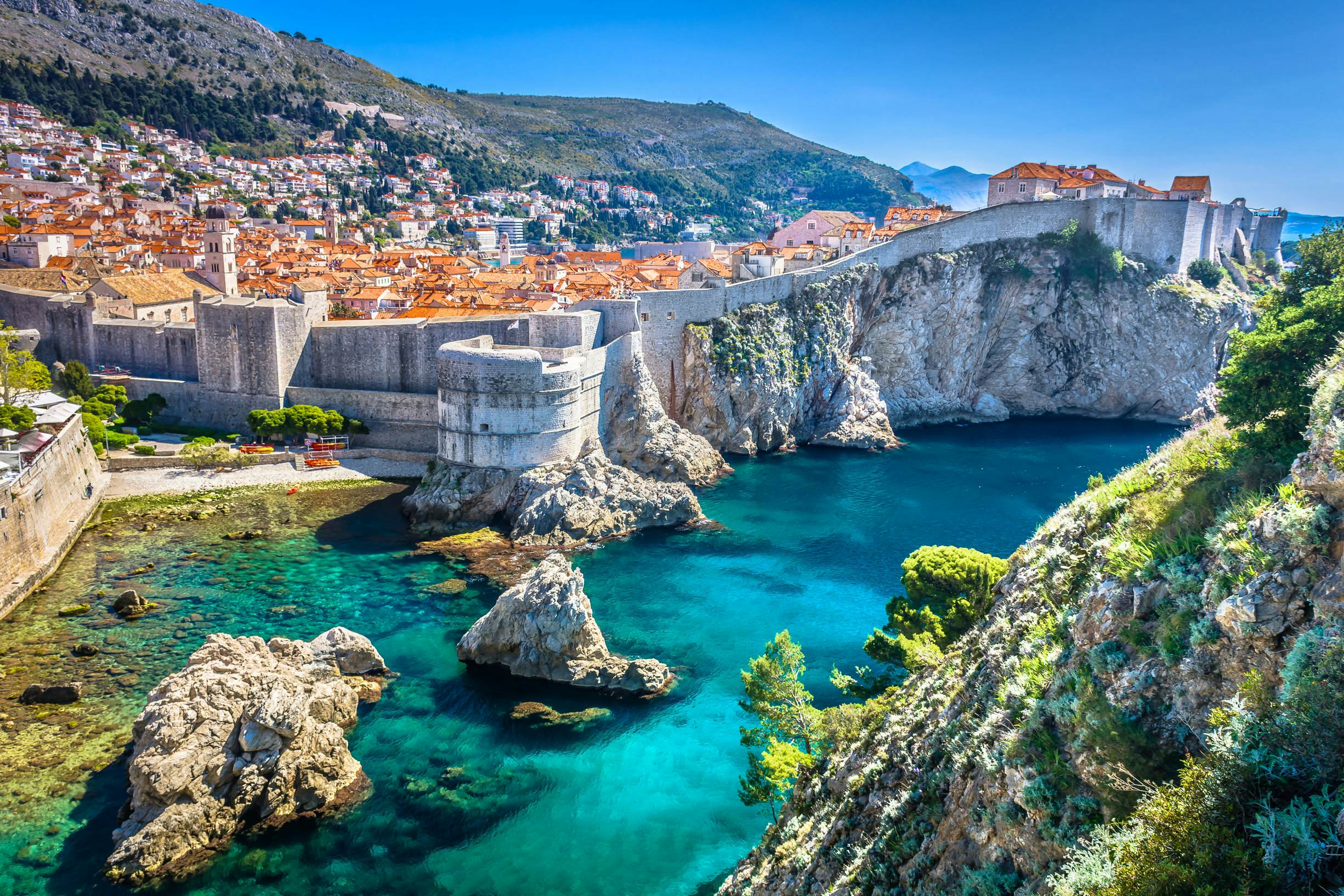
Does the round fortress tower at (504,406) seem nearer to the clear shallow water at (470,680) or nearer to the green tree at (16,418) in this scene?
the clear shallow water at (470,680)

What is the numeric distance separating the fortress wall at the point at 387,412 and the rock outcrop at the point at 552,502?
3.72 metres

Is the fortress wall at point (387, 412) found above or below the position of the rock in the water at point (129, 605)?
above

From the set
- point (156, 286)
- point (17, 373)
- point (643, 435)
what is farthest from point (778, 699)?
point (156, 286)

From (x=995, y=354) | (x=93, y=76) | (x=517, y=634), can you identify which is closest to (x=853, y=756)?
(x=517, y=634)

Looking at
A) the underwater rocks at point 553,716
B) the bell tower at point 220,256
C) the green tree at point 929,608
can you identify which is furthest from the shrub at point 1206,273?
the bell tower at point 220,256

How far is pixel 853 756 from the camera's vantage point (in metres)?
8.12

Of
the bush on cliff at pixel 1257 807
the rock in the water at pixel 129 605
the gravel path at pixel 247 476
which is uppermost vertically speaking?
the bush on cliff at pixel 1257 807

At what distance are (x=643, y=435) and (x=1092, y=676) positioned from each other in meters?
25.0

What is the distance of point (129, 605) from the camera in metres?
19.2

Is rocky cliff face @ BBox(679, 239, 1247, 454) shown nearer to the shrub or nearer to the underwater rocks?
the shrub

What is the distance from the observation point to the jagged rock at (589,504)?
25047 mm

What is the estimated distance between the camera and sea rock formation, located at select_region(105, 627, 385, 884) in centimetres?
1245

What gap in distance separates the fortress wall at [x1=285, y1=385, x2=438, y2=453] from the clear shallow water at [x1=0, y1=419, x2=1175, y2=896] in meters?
3.03

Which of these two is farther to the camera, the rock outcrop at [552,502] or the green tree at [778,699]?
the rock outcrop at [552,502]
